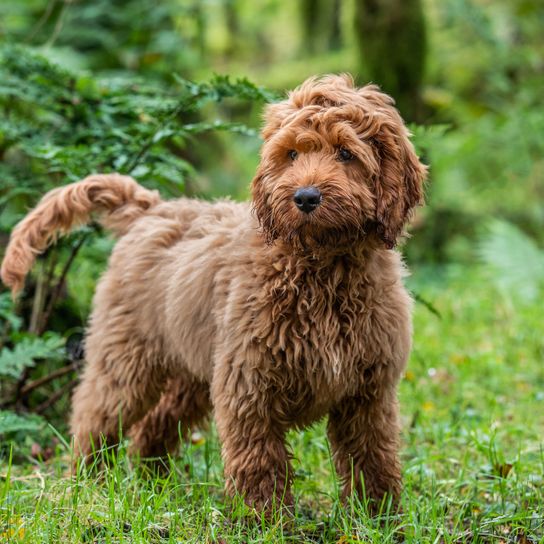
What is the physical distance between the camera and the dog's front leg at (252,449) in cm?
363

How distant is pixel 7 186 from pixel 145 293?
1.45m

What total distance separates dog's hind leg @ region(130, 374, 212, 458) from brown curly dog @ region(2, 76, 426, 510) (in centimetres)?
38

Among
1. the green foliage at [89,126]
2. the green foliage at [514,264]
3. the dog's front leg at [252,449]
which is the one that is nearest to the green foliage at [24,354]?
the green foliage at [89,126]

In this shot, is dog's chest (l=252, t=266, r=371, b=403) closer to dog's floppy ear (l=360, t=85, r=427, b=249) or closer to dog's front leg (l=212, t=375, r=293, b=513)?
dog's front leg (l=212, t=375, r=293, b=513)

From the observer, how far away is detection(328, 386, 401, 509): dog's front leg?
12.6 feet

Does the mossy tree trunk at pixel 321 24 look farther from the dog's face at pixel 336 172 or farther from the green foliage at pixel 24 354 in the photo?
the dog's face at pixel 336 172

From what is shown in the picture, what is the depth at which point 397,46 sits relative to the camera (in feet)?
28.2

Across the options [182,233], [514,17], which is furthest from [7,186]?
[514,17]

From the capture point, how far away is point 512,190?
11.4 metres

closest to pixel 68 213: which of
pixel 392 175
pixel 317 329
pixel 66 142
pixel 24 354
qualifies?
pixel 24 354

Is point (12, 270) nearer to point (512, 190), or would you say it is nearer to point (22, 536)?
point (22, 536)

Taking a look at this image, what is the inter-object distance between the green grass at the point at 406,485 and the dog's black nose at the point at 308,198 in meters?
1.24

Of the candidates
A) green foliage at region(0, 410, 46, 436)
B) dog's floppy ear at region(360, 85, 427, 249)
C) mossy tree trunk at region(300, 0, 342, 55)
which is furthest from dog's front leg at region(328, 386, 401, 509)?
mossy tree trunk at region(300, 0, 342, 55)

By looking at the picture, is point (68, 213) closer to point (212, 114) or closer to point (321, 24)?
point (212, 114)
